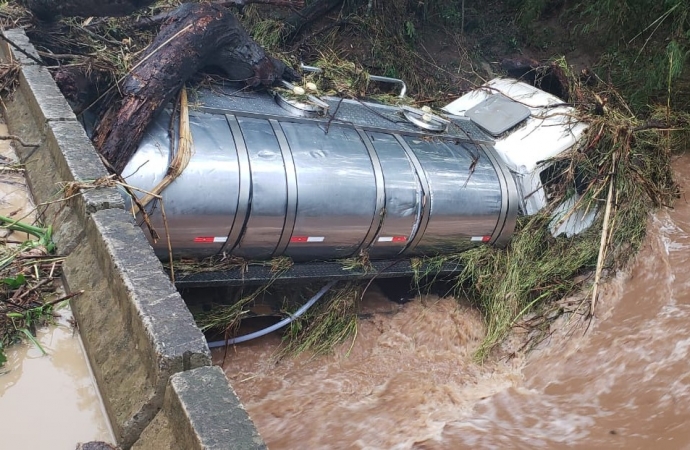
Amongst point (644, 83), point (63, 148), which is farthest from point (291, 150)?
point (644, 83)

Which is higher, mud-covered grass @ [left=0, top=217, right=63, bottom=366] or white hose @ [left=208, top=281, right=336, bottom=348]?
mud-covered grass @ [left=0, top=217, right=63, bottom=366]

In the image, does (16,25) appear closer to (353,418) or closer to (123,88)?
(123,88)

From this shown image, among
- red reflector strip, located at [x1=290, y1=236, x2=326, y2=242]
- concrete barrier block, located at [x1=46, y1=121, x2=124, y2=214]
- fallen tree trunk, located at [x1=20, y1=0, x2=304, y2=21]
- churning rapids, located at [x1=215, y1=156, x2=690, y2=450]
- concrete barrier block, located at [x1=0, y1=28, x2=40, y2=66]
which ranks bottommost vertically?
churning rapids, located at [x1=215, y1=156, x2=690, y2=450]

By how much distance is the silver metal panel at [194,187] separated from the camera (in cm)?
475

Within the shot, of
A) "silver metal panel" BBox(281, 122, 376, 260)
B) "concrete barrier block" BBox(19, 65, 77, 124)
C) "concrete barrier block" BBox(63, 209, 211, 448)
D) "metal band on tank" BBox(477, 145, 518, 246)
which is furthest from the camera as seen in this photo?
"metal band on tank" BBox(477, 145, 518, 246)

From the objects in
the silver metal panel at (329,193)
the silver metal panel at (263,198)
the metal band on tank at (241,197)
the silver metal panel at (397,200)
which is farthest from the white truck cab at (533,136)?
the metal band on tank at (241,197)

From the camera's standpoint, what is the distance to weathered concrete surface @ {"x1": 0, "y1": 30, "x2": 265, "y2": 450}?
2.61 meters

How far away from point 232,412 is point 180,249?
2.56 meters

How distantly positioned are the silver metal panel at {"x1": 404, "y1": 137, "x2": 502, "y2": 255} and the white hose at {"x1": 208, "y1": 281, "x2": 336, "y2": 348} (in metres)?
0.97

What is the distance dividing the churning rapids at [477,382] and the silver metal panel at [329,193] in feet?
3.42

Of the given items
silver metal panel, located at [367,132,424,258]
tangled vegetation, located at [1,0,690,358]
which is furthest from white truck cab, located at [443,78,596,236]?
silver metal panel, located at [367,132,424,258]

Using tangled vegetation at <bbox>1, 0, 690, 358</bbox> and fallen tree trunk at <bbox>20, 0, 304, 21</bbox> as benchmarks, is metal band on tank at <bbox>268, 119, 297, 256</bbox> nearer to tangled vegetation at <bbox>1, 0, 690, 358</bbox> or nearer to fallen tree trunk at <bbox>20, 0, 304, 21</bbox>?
tangled vegetation at <bbox>1, 0, 690, 358</bbox>

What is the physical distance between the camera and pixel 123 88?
16.6ft

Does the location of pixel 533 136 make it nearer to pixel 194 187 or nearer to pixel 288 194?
pixel 288 194
